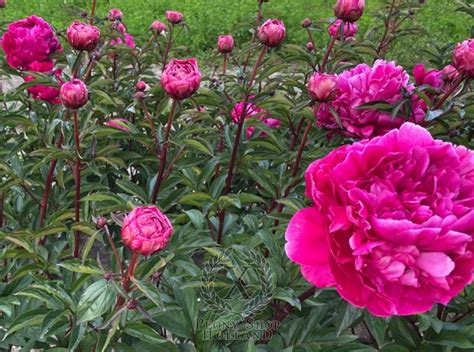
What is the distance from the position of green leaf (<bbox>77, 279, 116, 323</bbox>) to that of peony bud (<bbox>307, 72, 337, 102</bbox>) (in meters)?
0.41

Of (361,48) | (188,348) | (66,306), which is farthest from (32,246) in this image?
(361,48)

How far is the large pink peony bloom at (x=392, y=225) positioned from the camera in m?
0.66

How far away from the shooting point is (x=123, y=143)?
1356mm

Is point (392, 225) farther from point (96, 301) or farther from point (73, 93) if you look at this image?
point (73, 93)

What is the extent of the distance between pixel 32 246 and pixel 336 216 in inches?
23.0

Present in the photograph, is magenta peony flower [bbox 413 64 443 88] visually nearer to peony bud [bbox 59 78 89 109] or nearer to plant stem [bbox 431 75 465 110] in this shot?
plant stem [bbox 431 75 465 110]

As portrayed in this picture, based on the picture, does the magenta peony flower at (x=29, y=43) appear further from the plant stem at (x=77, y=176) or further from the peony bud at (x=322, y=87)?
the peony bud at (x=322, y=87)

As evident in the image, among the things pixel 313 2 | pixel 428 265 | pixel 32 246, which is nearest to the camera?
pixel 428 265

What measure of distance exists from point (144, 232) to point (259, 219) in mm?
429

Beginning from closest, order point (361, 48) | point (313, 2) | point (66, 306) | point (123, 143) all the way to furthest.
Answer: point (66, 306) < point (361, 48) < point (123, 143) < point (313, 2)

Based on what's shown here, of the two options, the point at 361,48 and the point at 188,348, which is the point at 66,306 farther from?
the point at 361,48

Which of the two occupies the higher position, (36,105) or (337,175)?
(337,175)

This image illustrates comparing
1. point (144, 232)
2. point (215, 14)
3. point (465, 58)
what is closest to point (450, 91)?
point (465, 58)

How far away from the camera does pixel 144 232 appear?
71cm
